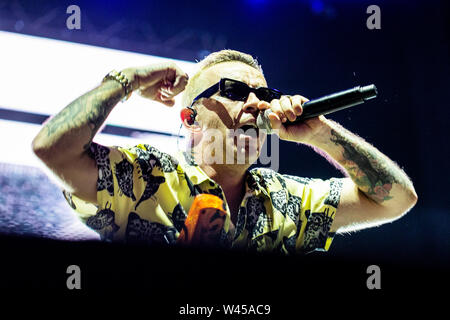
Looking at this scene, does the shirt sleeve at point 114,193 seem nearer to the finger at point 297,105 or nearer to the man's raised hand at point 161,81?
the man's raised hand at point 161,81

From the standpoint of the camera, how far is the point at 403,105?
10.5ft

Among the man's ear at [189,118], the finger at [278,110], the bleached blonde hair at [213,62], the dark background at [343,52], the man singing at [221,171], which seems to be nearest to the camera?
the man singing at [221,171]

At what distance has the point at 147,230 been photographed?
5.12 feet

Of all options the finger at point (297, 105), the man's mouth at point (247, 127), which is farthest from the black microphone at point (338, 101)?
the man's mouth at point (247, 127)

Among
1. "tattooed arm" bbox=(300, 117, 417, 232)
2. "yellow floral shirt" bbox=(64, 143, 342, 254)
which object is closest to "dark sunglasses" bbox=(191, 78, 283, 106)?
"tattooed arm" bbox=(300, 117, 417, 232)

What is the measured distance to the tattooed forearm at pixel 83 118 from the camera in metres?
1.32

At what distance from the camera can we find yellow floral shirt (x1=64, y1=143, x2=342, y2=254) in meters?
1.51

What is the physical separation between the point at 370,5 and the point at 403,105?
0.77 meters

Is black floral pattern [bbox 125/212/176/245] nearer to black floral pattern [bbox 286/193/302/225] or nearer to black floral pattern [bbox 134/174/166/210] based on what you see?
black floral pattern [bbox 134/174/166/210]

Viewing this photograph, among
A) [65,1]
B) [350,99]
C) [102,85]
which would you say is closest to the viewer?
[350,99]

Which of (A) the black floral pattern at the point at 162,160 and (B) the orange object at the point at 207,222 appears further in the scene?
(A) the black floral pattern at the point at 162,160

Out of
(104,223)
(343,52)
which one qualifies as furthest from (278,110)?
(343,52)
